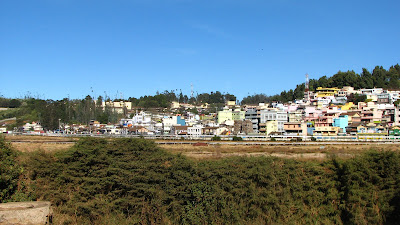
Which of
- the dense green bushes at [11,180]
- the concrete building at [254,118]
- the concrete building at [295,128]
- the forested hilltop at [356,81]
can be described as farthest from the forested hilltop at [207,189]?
the forested hilltop at [356,81]

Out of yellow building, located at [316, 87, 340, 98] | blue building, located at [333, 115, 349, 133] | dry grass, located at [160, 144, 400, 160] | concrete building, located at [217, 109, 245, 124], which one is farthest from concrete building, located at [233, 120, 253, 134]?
yellow building, located at [316, 87, 340, 98]

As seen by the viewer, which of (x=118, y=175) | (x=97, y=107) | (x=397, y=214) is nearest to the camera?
(x=397, y=214)

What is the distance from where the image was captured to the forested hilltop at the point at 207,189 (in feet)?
28.2

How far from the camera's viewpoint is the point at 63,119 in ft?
256

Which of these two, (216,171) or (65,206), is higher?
(216,171)

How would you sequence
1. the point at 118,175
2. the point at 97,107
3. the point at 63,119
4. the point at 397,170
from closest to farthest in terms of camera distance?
the point at 397,170
the point at 118,175
the point at 63,119
the point at 97,107

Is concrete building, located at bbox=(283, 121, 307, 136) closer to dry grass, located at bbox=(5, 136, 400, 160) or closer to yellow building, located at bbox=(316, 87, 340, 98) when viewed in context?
dry grass, located at bbox=(5, 136, 400, 160)

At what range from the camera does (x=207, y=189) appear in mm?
9078

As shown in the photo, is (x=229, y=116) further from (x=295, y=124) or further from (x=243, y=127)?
(x=295, y=124)

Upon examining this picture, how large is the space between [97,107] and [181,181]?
86697 millimetres

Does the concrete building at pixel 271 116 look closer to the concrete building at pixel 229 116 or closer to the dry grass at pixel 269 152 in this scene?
the concrete building at pixel 229 116

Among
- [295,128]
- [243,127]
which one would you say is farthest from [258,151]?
[243,127]

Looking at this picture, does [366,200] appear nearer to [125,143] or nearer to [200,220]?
[200,220]

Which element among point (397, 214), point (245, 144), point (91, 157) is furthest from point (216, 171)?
point (245, 144)
